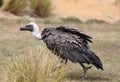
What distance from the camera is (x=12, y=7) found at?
63.1 ft

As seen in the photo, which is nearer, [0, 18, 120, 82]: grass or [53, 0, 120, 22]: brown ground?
[0, 18, 120, 82]: grass

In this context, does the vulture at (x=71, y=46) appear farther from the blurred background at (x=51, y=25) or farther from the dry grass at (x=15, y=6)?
the dry grass at (x=15, y=6)

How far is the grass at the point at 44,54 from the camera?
28.6 feet

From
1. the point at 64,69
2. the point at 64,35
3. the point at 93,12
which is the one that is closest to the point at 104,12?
the point at 93,12

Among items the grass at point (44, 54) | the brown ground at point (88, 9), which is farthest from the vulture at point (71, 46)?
the brown ground at point (88, 9)

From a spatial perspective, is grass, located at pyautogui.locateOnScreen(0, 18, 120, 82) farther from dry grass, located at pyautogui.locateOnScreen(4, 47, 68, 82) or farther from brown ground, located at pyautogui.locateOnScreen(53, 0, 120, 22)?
brown ground, located at pyautogui.locateOnScreen(53, 0, 120, 22)

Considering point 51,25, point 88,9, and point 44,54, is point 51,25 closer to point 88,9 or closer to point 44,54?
point 88,9

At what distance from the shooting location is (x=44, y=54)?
9.00 m

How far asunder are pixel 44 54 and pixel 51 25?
30.5ft

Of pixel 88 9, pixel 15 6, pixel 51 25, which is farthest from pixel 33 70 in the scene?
pixel 88 9

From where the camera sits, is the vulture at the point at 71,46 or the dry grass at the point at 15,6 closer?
the vulture at the point at 71,46

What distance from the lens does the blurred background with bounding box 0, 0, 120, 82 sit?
873 cm

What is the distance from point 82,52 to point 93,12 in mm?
9884

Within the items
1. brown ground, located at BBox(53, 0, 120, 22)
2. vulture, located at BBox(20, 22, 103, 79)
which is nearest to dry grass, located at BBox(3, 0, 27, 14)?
brown ground, located at BBox(53, 0, 120, 22)
